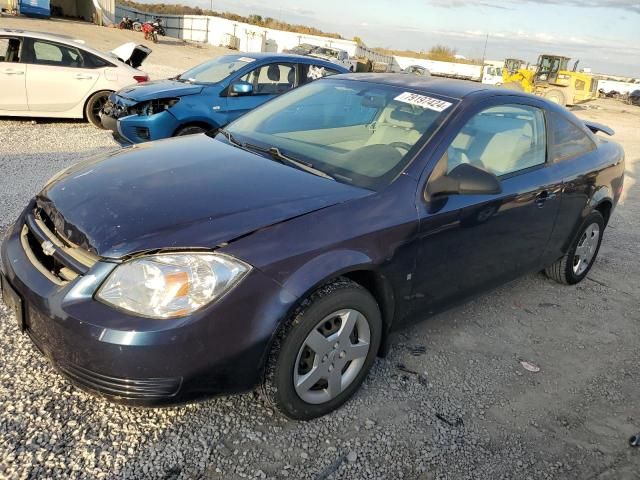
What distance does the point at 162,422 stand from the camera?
2.58 meters

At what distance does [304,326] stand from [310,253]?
329 mm

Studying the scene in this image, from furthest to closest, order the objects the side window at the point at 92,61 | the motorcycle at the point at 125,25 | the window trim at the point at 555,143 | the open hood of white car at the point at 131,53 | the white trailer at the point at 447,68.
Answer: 1. the white trailer at the point at 447,68
2. the motorcycle at the point at 125,25
3. the open hood of white car at the point at 131,53
4. the side window at the point at 92,61
5. the window trim at the point at 555,143

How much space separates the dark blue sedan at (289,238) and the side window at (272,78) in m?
4.02

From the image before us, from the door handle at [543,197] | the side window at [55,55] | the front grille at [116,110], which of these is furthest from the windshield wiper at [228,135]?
the side window at [55,55]

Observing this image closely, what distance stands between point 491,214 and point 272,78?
5.49m

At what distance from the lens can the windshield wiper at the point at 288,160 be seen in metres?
2.98

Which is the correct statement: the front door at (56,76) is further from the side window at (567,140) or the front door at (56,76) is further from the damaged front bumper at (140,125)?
the side window at (567,140)

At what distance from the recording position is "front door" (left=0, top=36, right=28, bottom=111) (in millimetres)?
8477

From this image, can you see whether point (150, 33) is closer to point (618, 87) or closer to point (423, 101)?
point (423, 101)

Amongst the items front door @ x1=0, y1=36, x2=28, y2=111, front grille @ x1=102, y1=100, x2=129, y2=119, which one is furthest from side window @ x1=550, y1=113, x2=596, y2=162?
front door @ x1=0, y1=36, x2=28, y2=111

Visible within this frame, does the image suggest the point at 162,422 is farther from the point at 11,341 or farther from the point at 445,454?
the point at 445,454

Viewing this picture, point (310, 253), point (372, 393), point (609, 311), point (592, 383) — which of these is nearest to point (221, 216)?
point (310, 253)

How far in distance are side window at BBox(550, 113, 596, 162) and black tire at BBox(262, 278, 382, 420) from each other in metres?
2.18

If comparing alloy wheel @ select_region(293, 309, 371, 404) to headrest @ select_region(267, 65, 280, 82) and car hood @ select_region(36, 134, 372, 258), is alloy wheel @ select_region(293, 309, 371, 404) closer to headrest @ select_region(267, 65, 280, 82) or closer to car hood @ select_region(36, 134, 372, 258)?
car hood @ select_region(36, 134, 372, 258)
